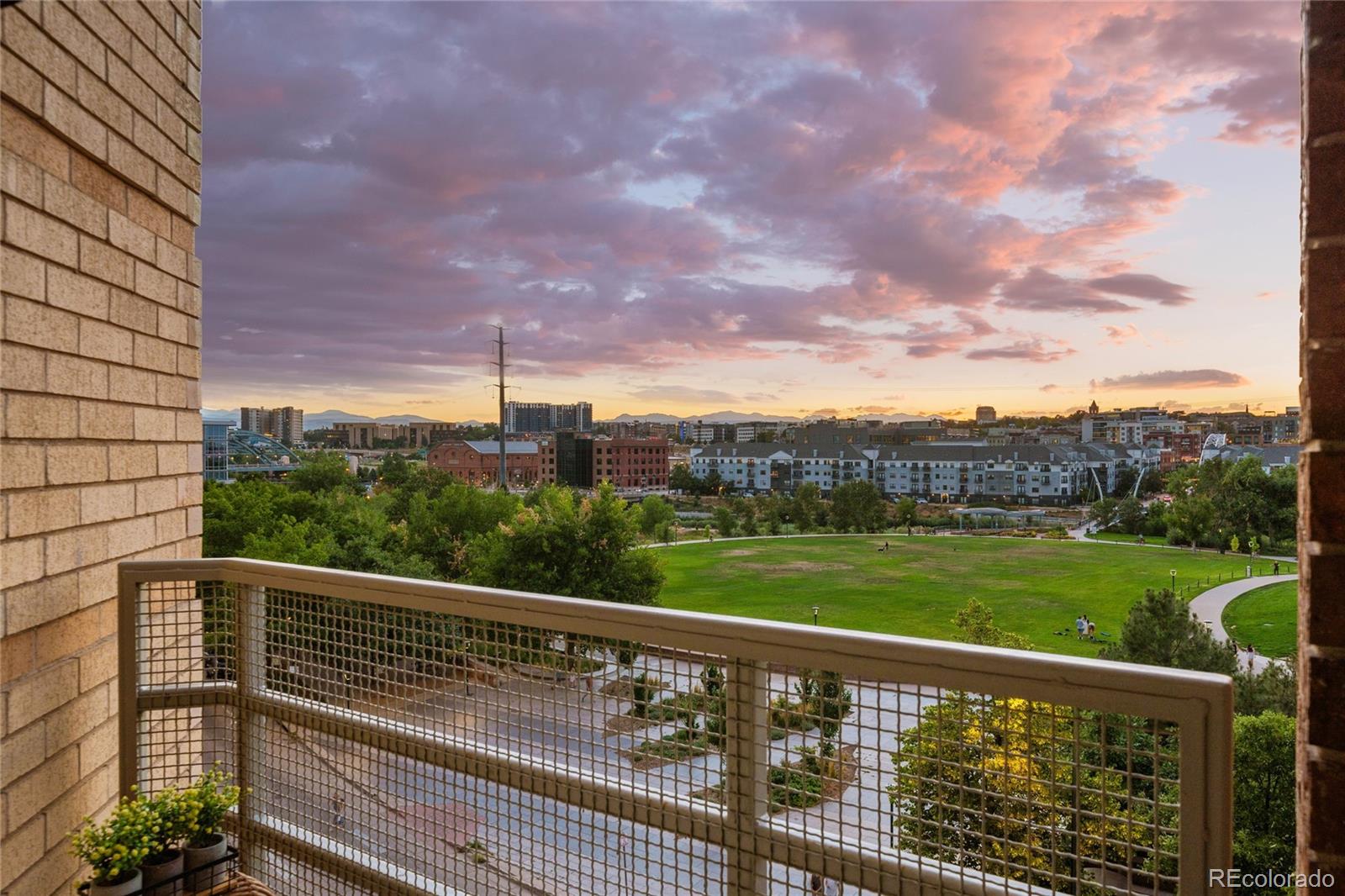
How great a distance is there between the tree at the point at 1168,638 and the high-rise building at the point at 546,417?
14.7m

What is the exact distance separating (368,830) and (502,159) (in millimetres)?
13553

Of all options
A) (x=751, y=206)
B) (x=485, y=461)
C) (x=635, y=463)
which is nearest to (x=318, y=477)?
(x=485, y=461)

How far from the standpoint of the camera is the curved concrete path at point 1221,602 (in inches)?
523

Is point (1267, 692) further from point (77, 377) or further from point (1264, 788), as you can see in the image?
point (77, 377)

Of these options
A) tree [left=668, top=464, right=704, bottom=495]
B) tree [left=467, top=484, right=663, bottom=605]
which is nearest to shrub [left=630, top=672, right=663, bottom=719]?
tree [left=467, top=484, right=663, bottom=605]

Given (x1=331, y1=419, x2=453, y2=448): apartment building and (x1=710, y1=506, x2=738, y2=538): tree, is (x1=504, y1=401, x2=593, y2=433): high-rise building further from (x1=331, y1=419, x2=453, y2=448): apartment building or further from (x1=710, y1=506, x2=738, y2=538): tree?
(x1=710, y1=506, x2=738, y2=538): tree

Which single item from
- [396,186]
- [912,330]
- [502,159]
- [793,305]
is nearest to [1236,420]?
[502,159]

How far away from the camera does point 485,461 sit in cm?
2494

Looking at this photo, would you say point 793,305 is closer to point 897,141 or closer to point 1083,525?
point 897,141

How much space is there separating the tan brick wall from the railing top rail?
0.46 metres

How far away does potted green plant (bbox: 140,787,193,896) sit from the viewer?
57.1 inches

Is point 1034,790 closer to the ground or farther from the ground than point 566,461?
farther from the ground

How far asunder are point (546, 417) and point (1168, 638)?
18.2 meters
